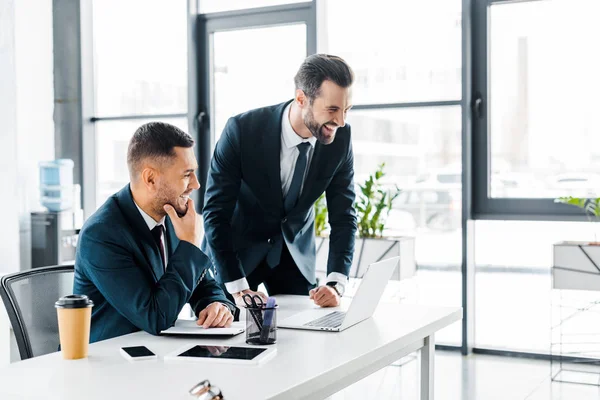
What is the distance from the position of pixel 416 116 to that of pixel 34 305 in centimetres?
330

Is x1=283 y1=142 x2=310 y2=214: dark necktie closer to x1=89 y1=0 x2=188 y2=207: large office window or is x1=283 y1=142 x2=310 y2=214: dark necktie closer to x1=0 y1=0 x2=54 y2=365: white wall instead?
x1=89 y1=0 x2=188 y2=207: large office window

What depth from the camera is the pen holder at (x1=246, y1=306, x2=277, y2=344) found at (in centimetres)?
172

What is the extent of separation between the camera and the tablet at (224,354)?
154 cm

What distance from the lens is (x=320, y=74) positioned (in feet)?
7.52

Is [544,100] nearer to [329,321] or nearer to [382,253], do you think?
[382,253]

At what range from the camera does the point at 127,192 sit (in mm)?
1987

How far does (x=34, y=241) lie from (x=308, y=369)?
4329 millimetres

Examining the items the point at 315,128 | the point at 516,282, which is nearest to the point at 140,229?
the point at 315,128

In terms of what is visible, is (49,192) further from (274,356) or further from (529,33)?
(274,356)

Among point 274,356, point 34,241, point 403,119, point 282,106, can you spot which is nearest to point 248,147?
point 282,106

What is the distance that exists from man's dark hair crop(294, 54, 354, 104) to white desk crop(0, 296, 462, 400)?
76 cm

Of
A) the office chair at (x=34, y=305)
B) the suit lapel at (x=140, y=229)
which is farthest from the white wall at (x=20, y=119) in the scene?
the suit lapel at (x=140, y=229)

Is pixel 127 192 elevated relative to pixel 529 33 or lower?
lower

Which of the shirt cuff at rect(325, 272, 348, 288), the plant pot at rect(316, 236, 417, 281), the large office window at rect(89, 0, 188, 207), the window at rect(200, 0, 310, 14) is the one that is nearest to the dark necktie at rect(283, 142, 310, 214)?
the shirt cuff at rect(325, 272, 348, 288)
